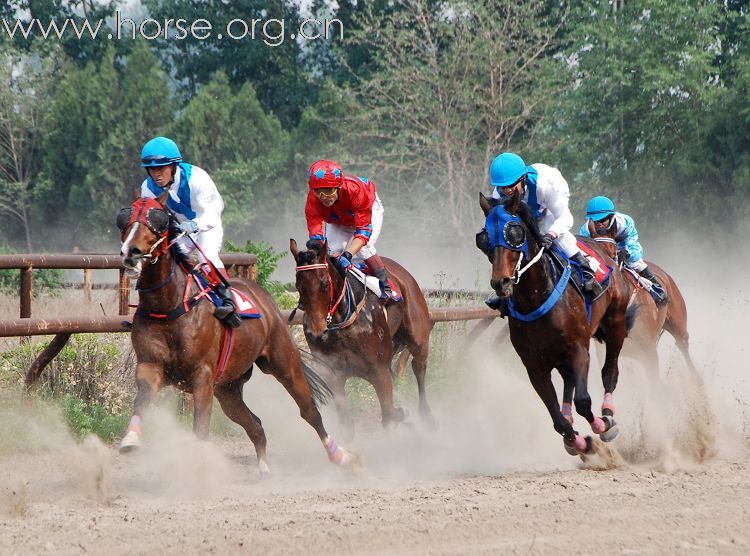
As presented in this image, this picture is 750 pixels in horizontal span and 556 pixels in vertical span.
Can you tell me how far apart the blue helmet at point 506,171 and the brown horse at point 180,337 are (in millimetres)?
1931

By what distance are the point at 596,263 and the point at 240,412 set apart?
308 centimetres

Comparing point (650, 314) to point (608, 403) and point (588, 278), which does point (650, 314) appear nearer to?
point (608, 403)

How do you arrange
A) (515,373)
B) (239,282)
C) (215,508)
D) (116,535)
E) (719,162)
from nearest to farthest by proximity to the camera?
(116,535)
(215,508)
(239,282)
(515,373)
(719,162)

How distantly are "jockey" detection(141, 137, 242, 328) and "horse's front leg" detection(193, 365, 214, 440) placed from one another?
0.42 m

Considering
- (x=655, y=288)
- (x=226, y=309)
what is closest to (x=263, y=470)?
(x=226, y=309)

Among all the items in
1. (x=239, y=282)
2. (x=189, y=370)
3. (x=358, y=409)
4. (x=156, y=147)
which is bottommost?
(x=358, y=409)

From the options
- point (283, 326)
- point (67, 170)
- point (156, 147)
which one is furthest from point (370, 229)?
point (67, 170)

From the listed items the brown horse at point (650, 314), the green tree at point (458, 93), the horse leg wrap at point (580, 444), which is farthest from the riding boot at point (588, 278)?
the green tree at point (458, 93)

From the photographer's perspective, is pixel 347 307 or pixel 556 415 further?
pixel 347 307

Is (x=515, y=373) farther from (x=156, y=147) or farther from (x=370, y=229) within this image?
(x=156, y=147)

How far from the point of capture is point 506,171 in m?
6.89

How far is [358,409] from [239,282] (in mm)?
3104

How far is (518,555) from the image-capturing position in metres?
4.64

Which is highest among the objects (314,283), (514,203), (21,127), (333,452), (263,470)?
(21,127)
